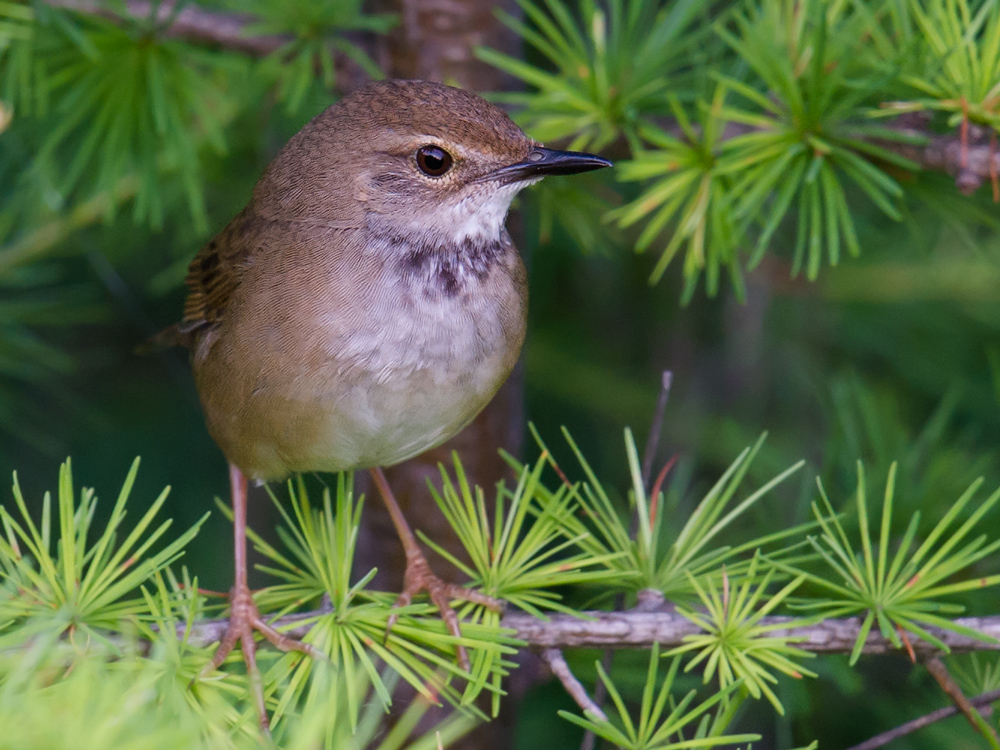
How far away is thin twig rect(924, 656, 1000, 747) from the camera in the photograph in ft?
6.26

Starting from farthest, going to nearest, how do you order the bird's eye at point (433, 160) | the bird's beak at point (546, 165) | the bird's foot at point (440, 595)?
1. the bird's eye at point (433, 160)
2. the bird's beak at point (546, 165)
3. the bird's foot at point (440, 595)

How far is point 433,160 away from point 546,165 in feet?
1.06

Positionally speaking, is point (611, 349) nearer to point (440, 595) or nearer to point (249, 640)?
point (440, 595)

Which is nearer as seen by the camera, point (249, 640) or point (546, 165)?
point (249, 640)

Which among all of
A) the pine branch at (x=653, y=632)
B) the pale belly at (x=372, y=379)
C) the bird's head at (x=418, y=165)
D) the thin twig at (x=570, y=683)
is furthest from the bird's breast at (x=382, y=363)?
the thin twig at (x=570, y=683)

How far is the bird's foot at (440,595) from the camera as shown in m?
2.25

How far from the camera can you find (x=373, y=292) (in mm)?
2576

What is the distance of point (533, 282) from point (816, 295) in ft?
3.83

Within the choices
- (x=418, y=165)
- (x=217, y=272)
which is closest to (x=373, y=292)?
(x=418, y=165)

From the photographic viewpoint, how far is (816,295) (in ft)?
13.7

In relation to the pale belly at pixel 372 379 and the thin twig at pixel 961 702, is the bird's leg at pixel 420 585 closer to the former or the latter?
the pale belly at pixel 372 379

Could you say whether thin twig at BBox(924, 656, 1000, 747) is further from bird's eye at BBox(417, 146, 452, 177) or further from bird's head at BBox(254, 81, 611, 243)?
bird's eye at BBox(417, 146, 452, 177)

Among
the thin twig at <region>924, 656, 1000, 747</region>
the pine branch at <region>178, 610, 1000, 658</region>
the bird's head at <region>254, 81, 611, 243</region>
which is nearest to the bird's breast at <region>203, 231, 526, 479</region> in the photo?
the bird's head at <region>254, 81, 611, 243</region>

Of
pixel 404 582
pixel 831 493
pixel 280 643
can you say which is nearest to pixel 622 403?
pixel 831 493
